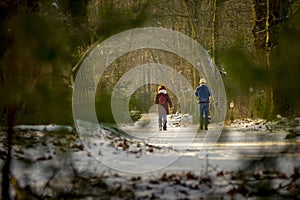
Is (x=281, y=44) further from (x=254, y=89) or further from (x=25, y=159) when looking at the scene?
(x=25, y=159)

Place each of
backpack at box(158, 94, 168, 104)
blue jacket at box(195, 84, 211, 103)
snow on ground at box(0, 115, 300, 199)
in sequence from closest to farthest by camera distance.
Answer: snow on ground at box(0, 115, 300, 199)
blue jacket at box(195, 84, 211, 103)
backpack at box(158, 94, 168, 104)

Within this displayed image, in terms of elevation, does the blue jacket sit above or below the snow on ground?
above

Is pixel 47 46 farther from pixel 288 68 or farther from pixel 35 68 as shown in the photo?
pixel 288 68

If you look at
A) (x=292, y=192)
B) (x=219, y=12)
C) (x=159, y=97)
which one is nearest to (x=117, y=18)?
(x=292, y=192)

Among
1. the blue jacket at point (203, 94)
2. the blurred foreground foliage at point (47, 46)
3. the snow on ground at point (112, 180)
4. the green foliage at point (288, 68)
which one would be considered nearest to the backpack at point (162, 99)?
the blue jacket at point (203, 94)

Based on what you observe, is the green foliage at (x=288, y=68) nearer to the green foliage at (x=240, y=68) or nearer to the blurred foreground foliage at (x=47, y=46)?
the green foliage at (x=240, y=68)

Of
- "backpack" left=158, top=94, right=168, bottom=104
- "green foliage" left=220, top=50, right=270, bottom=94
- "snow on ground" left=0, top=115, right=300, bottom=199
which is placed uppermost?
"backpack" left=158, top=94, right=168, bottom=104

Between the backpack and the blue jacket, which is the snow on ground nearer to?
the blue jacket

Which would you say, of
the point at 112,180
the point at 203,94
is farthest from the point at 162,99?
the point at 112,180

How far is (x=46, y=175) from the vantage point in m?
3.63

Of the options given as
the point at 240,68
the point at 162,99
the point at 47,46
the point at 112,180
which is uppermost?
the point at 162,99

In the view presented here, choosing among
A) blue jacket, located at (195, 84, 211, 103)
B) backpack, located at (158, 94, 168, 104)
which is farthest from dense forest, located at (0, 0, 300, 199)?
backpack, located at (158, 94, 168, 104)

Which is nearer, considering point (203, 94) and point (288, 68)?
point (288, 68)

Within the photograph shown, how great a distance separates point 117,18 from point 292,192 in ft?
6.16
